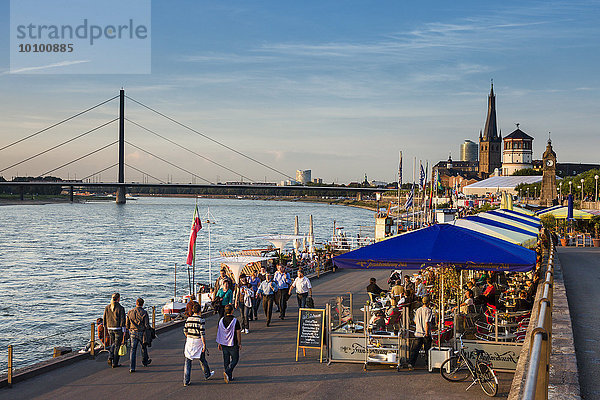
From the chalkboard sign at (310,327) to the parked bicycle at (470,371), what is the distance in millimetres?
2265

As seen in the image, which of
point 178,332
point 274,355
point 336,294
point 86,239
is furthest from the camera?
point 86,239

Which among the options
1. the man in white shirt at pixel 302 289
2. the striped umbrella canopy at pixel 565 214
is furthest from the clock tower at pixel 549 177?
the man in white shirt at pixel 302 289

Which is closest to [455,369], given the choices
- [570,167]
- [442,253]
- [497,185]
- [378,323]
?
[442,253]

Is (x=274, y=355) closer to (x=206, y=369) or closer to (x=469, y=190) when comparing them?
(x=206, y=369)

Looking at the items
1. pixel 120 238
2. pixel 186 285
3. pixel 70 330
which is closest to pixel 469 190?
pixel 120 238

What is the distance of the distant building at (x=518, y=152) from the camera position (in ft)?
602

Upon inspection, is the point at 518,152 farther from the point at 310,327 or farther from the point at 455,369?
the point at 455,369

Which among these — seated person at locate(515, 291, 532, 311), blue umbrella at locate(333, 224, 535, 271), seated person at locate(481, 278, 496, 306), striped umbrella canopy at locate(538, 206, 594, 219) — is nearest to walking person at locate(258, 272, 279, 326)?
blue umbrella at locate(333, 224, 535, 271)

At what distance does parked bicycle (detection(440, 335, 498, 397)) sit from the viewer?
28.3 ft

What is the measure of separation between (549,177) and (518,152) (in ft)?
402

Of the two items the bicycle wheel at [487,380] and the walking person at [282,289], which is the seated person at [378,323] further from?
the walking person at [282,289]

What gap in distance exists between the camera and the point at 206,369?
9.88 meters

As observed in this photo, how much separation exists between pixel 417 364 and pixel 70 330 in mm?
16759

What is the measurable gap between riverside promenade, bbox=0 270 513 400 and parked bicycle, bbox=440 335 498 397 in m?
0.14
